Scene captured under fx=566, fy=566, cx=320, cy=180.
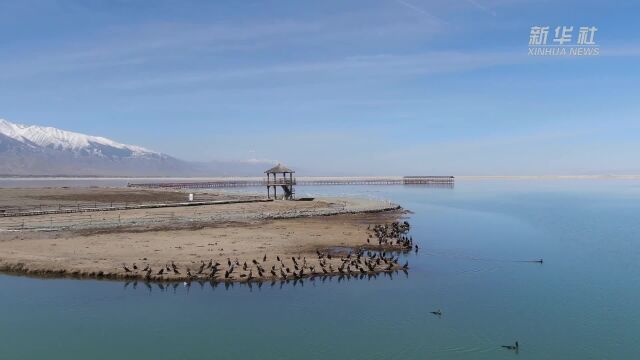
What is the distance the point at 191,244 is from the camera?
38.5 metres

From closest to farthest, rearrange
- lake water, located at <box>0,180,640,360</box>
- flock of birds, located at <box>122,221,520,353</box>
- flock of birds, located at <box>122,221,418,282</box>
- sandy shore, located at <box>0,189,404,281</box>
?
lake water, located at <box>0,180,640,360</box>, flock of birds, located at <box>122,221,520,353</box>, flock of birds, located at <box>122,221,418,282</box>, sandy shore, located at <box>0,189,404,281</box>

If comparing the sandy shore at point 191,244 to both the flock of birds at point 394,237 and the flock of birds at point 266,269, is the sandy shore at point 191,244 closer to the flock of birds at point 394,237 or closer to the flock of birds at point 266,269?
the flock of birds at point 266,269

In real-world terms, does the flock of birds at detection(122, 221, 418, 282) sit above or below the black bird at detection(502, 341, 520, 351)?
above

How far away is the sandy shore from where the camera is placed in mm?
30719

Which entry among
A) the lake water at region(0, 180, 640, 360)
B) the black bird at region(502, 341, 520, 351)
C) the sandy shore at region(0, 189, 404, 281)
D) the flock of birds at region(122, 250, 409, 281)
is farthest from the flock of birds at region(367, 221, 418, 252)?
the black bird at region(502, 341, 520, 351)

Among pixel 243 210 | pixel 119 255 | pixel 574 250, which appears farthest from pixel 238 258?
pixel 243 210

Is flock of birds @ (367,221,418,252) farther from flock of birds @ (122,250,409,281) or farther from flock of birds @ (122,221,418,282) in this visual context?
flock of birds @ (122,250,409,281)

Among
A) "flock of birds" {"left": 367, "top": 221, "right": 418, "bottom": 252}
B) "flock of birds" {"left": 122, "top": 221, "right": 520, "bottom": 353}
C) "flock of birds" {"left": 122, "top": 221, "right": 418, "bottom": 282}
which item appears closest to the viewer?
"flock of birds" {"left": 122, "top": 221, "right": 520, "bottom": 353}

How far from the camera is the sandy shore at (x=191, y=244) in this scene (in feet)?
101

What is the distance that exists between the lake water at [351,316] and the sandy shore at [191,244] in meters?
1.72

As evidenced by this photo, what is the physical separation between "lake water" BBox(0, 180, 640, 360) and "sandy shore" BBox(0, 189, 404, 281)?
5.65ft

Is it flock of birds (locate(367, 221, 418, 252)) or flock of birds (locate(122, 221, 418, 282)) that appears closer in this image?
flock of birds (locate(122, 221, 418, 282))

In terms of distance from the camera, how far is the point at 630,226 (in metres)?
58.2

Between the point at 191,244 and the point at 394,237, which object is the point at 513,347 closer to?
the point at 191,244
